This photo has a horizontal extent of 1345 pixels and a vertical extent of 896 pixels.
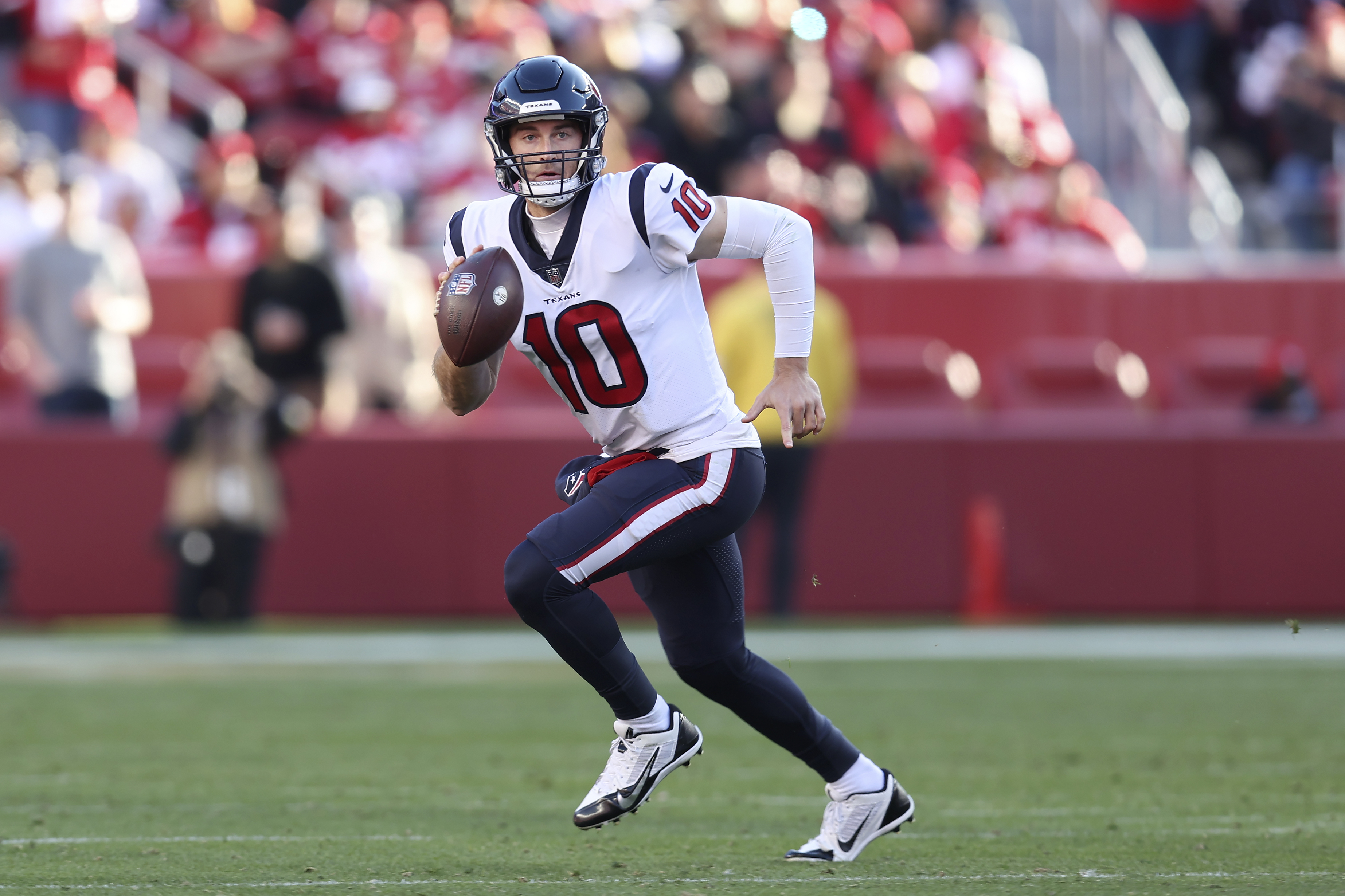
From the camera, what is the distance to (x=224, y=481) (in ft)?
38.1

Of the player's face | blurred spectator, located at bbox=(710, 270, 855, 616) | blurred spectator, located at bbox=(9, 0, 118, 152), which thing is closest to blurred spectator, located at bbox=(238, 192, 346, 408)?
blurred spectator, located at bbox=(710, 270, 855, 616)

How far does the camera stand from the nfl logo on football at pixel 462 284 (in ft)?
15.2

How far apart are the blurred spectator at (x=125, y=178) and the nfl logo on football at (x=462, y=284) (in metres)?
8.96

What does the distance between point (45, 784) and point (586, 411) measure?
272 centimetres

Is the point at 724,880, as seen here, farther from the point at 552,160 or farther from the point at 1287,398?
the point at 1287,398

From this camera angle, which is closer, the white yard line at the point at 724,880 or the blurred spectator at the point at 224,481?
the white yard line at the point at 724,880

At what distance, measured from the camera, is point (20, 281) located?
1179cm

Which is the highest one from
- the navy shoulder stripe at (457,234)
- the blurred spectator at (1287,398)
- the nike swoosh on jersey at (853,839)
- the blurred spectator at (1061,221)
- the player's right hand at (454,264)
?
the navy shoulder stripe at (457,234)

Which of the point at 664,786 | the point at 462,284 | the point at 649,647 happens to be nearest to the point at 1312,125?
the point at 649,647

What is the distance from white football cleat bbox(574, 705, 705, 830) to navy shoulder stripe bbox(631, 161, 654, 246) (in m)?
1.15

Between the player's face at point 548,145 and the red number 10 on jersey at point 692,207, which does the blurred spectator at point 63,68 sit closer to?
the player's face at point 548,145

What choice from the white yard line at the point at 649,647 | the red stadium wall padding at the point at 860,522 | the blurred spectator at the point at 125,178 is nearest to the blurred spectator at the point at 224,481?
the white yard line at the point at 649,647

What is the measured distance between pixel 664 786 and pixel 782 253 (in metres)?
2.57

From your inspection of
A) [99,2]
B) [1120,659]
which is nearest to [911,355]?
[1120,659]
